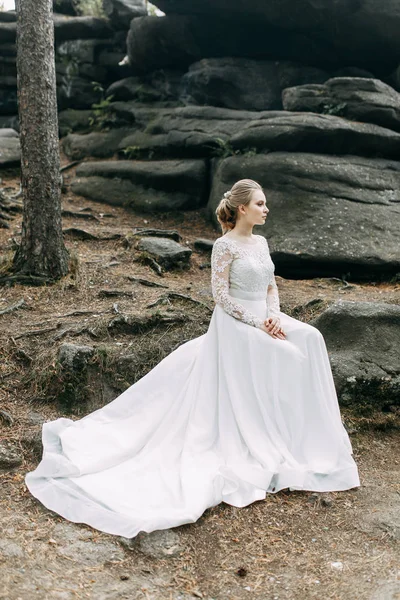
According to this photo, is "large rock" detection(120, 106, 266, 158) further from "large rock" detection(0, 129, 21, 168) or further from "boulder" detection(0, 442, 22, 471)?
"boulder" detection(0, 442, 22, 471)

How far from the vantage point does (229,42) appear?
47.3 feet

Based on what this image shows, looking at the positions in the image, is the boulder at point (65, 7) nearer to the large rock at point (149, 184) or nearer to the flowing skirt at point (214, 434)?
the large rock at point (149, 184)

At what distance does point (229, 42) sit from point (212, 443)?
11.5m

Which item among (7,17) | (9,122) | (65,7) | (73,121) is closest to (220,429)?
(73,121)

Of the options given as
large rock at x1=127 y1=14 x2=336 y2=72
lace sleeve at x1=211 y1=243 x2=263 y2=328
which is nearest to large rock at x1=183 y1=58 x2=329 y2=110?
large rock at x1=127 y1=14 x2=336 y2=72

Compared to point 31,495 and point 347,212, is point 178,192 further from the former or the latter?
point 31,495

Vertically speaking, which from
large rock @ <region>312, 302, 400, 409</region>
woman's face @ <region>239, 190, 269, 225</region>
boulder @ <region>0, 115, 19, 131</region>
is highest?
woman's face @ <region>239, 190, 269, 225</region>

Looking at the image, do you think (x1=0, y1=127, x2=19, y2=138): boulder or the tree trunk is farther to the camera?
(x1=0, y1=127, x2=19, y2=138): boulder

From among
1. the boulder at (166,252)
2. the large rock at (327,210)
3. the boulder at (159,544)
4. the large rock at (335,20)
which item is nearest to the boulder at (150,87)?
the large rock at (335,20)

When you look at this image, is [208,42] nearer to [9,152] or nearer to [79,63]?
[79,63]

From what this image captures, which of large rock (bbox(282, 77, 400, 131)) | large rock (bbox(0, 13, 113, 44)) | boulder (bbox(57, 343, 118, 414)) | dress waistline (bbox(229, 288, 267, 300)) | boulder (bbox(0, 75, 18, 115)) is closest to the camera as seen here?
dress waistline (bbox(229, 288, 267, 300))

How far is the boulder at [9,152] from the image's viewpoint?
1371 cm

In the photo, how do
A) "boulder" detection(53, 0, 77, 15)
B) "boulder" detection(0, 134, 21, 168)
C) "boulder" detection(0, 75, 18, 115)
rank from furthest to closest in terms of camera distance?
1. "boulder" detection(53, 0, 77, 15)
2. "boulder" detection(0, 75, 18, 115)
3. "boulder" detection(0, 134, 21, 168)

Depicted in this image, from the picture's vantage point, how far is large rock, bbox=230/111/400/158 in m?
11.3
